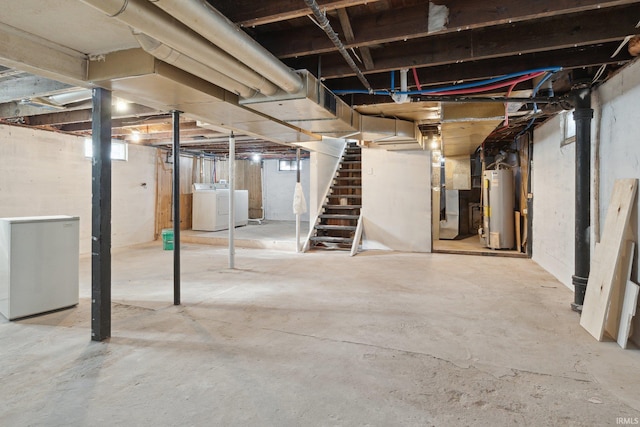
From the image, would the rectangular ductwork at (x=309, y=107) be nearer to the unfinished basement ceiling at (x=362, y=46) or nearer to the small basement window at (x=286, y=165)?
the unfinished basement ceiling at (x=362, y=46)

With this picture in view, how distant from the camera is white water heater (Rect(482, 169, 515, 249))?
19.6 feet

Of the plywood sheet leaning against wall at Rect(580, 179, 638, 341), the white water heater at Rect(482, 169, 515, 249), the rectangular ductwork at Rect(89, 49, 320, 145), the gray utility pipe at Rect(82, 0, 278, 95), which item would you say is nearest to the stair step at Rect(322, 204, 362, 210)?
the white water heater at Rect(482, 169, 515, 249)

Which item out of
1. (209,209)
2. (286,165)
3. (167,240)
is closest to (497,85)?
(167,240)

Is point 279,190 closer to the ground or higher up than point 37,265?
higher up

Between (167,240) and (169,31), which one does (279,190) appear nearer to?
(167,240)

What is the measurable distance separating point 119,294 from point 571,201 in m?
4.81

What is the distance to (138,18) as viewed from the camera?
A: 4.60ft

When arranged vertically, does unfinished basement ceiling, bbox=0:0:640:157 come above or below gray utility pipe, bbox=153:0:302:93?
above

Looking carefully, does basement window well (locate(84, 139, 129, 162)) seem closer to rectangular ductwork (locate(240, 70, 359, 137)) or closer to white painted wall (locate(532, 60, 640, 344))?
rectangular ductwork (locate(240, 70, 359, 137))

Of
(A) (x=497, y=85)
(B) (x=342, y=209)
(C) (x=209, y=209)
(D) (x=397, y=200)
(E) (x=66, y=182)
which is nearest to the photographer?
(A) (x=497, y=85)

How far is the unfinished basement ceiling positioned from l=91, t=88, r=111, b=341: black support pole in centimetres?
21

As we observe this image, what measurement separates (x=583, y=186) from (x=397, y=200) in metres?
3.18

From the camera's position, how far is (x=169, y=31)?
1540mm

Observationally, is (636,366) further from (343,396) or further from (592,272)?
(343,396)
